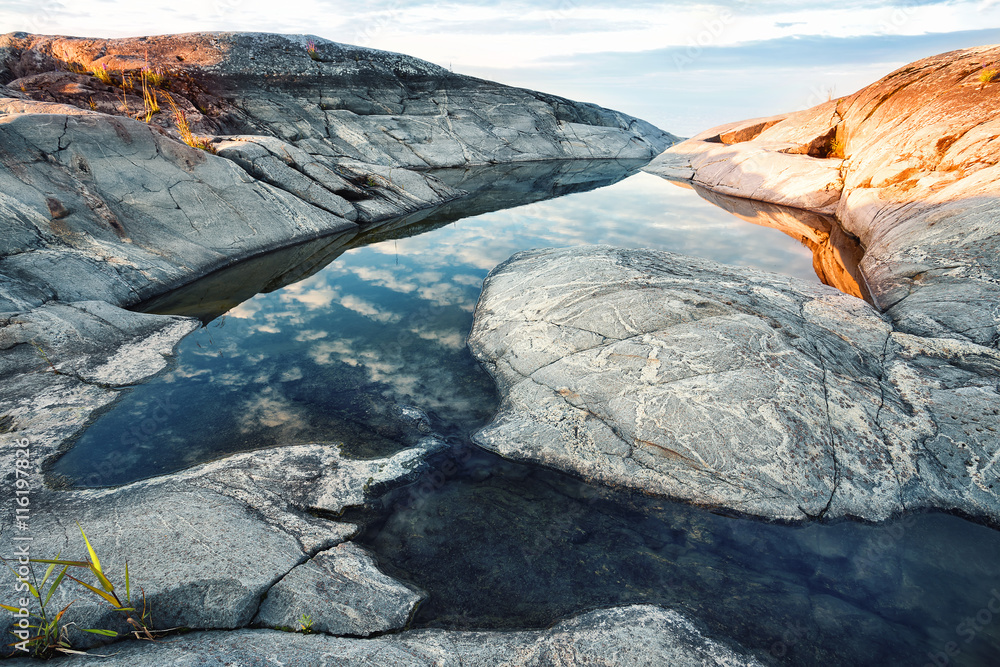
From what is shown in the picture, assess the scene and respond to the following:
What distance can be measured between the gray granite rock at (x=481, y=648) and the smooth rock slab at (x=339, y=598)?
85 millimetres

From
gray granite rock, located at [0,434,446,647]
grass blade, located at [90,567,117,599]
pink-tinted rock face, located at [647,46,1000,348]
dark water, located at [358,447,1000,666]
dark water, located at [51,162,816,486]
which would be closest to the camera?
grass blade, located at [90,567,117,599]

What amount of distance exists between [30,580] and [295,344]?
9.78ft

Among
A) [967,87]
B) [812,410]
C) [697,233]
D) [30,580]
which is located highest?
[967,87]

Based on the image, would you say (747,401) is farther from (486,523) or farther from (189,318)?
(189,318)

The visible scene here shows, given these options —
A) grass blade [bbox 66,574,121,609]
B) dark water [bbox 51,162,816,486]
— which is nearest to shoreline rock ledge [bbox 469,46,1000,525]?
dark water [bbox 51,162,816,486]

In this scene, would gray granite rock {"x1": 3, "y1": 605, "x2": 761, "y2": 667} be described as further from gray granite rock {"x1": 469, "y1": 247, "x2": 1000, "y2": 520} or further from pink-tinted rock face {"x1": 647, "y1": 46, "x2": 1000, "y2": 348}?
pink-tinted rock face {"x1": 647, "y1": 46, "x2": 1000, "y2": 348}

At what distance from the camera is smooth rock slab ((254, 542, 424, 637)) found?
2254 mm

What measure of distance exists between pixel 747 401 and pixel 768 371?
0.37 m

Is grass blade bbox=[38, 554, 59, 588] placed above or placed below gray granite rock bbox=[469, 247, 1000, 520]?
below

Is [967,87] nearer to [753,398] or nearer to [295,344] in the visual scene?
[753,398]

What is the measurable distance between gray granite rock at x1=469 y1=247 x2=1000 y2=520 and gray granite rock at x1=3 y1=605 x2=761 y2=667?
971 millimetres

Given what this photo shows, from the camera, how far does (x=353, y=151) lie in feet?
44.6

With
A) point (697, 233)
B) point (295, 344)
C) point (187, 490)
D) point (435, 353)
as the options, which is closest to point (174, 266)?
point (295, 344)

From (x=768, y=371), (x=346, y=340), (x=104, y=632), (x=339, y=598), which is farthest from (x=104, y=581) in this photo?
(x=768, y=371)
